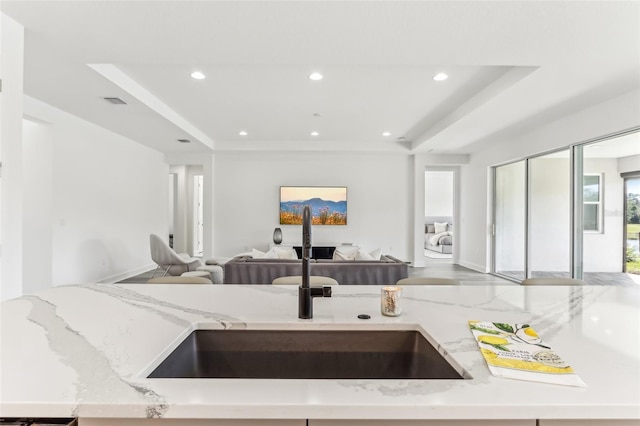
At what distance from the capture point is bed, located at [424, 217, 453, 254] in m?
8.78

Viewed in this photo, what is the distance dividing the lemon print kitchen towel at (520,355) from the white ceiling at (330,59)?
1911mm

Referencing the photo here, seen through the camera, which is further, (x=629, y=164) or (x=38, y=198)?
(x=38, y=198)

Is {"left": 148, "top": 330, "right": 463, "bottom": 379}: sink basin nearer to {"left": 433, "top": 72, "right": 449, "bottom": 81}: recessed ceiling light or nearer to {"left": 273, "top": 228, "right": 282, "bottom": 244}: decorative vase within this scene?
{"left": 433, "top": 72, "right": 449, "bottom": 81}: recessed ceiling light

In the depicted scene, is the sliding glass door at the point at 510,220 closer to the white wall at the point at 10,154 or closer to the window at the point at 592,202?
the window at the point at 592,202

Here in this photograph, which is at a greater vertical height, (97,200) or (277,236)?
(97,200)

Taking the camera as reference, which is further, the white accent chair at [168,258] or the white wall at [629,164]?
the white accent chair at [168,258]

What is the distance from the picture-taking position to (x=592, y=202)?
4184 millimetres

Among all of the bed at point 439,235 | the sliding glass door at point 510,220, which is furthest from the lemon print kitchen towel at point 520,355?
the bed at point 439,235

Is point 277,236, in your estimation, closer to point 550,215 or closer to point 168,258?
point 168,258

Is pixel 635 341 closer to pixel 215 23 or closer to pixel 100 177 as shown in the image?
pixel 215 23

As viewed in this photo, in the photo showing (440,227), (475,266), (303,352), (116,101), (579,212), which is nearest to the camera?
(303,352)

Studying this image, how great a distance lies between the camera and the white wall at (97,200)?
4395 millimetres

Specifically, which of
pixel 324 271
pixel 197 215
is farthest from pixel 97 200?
pixel 197 215

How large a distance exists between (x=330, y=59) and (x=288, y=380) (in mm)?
2543
